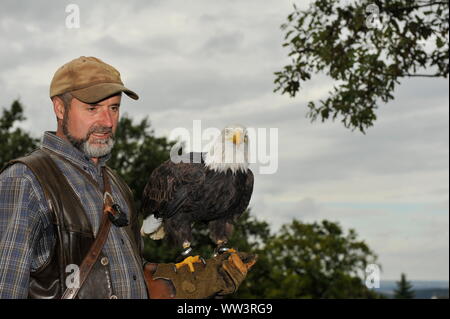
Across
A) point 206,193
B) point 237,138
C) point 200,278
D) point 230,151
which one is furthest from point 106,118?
point 206,193

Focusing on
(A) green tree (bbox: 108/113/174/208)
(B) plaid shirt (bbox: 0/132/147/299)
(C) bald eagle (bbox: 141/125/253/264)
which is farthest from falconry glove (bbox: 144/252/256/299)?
(A) green tree (bbox: 108/113/174/208)

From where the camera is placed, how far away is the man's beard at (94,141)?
3.88 m

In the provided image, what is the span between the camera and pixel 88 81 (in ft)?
12.7

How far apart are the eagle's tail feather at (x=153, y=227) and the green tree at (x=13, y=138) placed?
28.3 metres

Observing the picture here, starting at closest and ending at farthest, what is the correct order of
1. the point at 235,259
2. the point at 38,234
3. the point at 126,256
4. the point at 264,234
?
the point at 38,234 → the point at 126,256 → the point at 235,259 → the point at 264,234

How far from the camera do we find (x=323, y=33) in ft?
48.1

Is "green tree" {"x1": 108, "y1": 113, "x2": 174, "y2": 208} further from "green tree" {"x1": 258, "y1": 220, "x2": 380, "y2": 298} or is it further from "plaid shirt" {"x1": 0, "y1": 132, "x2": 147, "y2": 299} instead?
"plaid shirt" {"x1": 0, "y1": 132, "x2": 147, "y2": 299}

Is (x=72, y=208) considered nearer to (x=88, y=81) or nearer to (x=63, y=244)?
(x=63, y=244)

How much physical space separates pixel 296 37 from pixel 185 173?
31.6ft

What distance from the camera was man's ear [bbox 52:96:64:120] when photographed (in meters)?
3.93

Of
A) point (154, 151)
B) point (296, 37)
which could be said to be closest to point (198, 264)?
point (296, 37)

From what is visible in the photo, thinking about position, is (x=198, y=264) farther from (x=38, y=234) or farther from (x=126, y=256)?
(x=38, y=234)

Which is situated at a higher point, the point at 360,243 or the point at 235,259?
the point at 360,243

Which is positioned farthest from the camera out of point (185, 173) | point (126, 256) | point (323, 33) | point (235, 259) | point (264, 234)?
point (264, 234)
